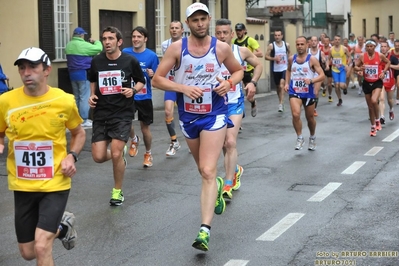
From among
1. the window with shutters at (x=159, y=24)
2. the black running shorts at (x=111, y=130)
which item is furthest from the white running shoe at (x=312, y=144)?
the window with shutters at (x=159, y=24)

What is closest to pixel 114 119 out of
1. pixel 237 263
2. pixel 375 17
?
pixel 237 263

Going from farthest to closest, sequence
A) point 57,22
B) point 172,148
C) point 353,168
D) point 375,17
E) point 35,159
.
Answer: point 375,17
point 57,22
point 172,148
point 353,168
point 35,159

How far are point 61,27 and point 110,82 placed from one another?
9.66m

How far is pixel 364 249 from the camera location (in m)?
7.32

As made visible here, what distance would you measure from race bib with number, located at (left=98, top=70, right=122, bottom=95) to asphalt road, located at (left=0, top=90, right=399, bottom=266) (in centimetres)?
121

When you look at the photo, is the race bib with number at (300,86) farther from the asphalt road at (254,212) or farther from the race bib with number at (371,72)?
the race bib with number at (371,72)

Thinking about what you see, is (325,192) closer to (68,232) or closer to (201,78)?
(201,78)

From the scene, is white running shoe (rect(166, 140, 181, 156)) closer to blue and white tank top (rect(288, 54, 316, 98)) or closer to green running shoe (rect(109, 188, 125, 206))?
blue and white tank top (rect(288, 54, 316, 98))

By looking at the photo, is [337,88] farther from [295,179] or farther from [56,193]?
[56,193]

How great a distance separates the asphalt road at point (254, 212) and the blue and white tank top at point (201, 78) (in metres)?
1.14

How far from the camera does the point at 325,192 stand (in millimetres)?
10094

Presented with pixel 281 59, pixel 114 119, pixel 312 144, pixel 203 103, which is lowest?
pixel 312 144

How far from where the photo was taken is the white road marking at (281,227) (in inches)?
308

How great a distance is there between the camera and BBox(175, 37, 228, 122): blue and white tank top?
7.65 metres
